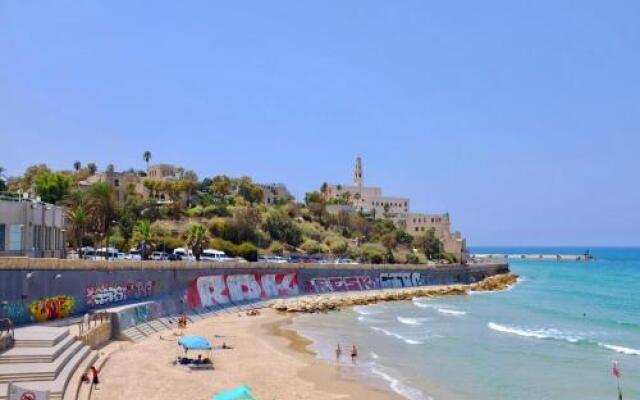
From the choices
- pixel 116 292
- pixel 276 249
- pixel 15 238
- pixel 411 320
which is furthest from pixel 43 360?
pixel 276 249

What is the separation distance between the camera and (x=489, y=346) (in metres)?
42.9

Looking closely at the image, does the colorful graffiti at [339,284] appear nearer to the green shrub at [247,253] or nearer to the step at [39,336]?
the green shrub at [247,253]

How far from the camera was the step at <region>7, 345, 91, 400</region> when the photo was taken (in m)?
21.8

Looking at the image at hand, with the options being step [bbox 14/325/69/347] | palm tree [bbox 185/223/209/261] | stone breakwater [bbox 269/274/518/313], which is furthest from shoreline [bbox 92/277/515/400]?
palm tree [bbox 185/223/209/261]

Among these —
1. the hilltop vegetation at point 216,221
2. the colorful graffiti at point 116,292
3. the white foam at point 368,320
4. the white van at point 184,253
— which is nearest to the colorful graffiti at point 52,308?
the colorful graffiti at point 116,292

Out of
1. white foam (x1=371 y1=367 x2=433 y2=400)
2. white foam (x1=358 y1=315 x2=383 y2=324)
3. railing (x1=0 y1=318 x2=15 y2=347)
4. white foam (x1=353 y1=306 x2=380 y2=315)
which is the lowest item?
white foam (x1=371 y1=367 x2=433 y2=400)

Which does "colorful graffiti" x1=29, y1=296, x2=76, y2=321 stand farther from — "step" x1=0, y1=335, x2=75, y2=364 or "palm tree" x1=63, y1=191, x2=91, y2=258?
"palm tree" x1=63, y1=191, x2=91, y2=258

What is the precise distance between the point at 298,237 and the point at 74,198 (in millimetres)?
41404

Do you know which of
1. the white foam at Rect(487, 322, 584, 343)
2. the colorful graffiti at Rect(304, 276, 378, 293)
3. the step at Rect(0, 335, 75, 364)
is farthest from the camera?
the colorful graffiti at Rect(304, 276, 378, 293)

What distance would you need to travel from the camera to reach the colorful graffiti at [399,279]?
291 feet

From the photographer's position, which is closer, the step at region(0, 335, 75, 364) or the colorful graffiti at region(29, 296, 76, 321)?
the step at region(0, 335, 75, 364)

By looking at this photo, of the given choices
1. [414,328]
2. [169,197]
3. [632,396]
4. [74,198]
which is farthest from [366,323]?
[169,197]

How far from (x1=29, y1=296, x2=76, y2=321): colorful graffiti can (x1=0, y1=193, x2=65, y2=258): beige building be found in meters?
6.98

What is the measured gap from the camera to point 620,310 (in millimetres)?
69125
